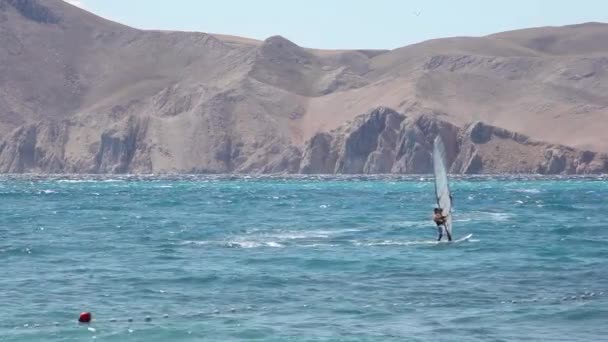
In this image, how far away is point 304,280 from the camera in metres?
35.4

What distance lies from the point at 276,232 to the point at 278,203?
37.3 meters

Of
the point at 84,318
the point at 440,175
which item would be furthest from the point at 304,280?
the point at 84,318

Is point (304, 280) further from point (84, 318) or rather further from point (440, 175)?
point (84, 318)

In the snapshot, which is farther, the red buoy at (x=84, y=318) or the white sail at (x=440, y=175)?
the white sail at (x=440, y=175)

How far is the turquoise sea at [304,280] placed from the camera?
27.1 metres

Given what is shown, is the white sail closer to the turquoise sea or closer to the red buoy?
the turquoise sea

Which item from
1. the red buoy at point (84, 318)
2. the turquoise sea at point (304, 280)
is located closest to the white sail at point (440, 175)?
the turquoise sea at point (304, 280)

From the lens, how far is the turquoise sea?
1065 inches

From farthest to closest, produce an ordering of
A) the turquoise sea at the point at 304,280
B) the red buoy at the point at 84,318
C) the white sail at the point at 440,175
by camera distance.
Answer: the white sail at the point at 440,175
the red buoy at the point at 84,318
the turquoise sea at the point at 304,280

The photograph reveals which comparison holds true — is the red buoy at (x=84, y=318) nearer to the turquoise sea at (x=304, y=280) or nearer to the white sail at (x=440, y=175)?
the turquoise sea at (x=304, y=280)

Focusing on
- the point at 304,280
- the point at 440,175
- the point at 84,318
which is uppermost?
the point at 440,175

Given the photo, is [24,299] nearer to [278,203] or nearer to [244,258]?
[244,258]

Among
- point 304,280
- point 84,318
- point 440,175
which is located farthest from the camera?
point 440,175

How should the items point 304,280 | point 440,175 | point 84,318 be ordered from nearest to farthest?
point 84,318 → point 304,280 → point 440,175
